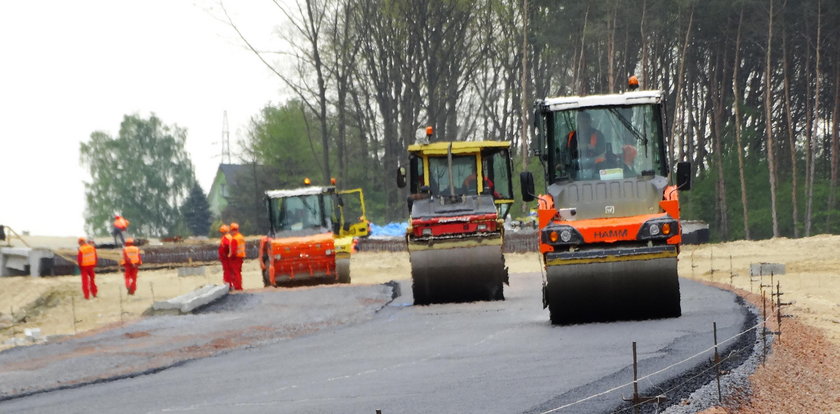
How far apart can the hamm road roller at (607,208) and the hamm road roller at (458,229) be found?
469 centimetres

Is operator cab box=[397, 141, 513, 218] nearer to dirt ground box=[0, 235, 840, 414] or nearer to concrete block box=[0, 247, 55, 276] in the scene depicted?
dirt ground box=[0, 235, 840, 414]

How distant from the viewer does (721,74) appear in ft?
217

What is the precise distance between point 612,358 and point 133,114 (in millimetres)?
111508

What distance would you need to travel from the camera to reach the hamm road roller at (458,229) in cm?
2072

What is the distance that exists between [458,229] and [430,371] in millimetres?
7997

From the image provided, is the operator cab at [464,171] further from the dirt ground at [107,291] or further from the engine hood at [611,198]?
the dirt ground at [107,291]

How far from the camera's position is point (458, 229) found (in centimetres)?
2069

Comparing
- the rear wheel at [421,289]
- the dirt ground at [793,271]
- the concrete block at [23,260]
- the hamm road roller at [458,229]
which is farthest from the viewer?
the concrete block at [23,260]

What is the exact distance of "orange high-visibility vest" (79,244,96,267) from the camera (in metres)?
32.9

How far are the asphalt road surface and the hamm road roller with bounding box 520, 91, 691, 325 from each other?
15.1 inches

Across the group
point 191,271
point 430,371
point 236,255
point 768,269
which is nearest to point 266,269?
point 236,255

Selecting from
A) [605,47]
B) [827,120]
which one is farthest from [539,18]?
[827,120]

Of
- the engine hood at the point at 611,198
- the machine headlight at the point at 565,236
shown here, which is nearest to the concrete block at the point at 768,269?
the engine hood at the point at 611,198

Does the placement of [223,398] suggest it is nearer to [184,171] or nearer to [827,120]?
[827,120]
